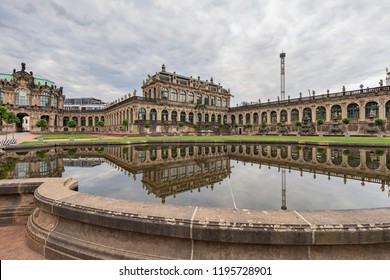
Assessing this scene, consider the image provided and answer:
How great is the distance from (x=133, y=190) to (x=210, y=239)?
3911mm

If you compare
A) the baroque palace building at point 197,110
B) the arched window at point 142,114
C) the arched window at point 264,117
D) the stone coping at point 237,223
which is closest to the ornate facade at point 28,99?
the baroque palace building at point 197,110

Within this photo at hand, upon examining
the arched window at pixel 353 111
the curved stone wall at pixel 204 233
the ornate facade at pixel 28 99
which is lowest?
the curved stone wall at pixel 204 233

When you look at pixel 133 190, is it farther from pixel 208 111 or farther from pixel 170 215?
pixel 208 111

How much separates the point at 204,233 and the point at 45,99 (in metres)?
79.5

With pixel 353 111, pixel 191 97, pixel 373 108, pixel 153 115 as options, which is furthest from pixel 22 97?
pixel 373 108

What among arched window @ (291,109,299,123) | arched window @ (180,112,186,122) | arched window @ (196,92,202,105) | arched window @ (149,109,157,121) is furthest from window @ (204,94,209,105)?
arched window @ (291,109,299,123)

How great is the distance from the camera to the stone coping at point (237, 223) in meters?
2.77

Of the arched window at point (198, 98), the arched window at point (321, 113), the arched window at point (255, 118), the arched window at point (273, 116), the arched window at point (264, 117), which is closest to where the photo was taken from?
the arched window at point (321, 113)

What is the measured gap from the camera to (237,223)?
9.56ft

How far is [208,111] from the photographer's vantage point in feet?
232

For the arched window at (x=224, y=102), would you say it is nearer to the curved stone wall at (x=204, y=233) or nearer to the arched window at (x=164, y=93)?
the arched window at (x=164, y=93)

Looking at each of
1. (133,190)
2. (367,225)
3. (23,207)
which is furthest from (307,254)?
(23,207)

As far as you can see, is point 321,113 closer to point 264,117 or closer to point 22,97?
point 264,117

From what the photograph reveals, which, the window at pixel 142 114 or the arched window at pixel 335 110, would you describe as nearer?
the arched window at pixel 335 110
